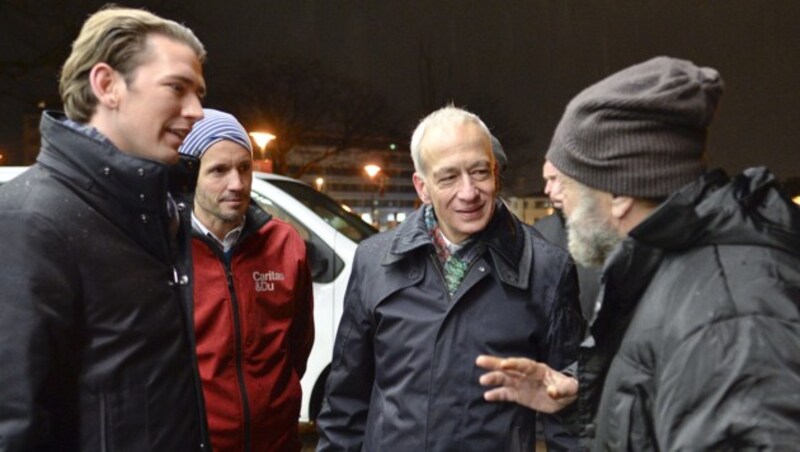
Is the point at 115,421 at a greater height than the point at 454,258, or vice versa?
the point at 454,258

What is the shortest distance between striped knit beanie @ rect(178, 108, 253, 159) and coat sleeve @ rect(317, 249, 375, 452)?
93 cm

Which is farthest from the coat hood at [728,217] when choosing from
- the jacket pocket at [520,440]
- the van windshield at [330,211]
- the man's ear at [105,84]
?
the van windshield at [330,211]

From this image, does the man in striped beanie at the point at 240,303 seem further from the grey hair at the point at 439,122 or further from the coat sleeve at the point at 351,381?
the grey hair at the point at 439,122

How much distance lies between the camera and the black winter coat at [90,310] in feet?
5.41

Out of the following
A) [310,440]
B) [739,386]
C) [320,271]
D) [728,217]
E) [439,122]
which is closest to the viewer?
[739,386]

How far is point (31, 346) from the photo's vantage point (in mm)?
1644

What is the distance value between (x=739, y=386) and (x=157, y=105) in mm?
1579

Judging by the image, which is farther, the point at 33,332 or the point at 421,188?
the point at 421,188

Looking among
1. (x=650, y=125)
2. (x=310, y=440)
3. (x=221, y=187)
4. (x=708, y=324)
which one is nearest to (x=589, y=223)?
(x=650, y=125)

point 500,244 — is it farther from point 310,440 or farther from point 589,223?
point 310,440

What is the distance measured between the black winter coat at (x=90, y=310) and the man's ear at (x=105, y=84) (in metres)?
Result: 0.12

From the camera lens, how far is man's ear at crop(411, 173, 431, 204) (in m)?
2.94

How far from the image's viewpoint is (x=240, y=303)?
313 centimetres

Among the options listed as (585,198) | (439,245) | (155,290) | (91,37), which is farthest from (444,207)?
(91,37)
